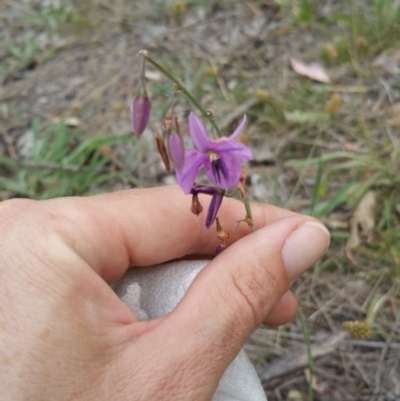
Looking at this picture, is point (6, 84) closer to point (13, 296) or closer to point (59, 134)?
point (59, 134)

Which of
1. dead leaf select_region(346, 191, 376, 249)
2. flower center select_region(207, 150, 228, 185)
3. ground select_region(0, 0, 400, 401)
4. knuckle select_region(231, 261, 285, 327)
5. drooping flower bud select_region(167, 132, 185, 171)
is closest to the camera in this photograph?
drooping flower bud select_region(167, 132, 185, 171)

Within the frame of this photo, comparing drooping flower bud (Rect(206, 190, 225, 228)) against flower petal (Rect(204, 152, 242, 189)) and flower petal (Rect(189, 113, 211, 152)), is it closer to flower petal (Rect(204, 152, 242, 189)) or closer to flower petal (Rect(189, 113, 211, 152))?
flower petal (Rect(204, 152, 242, 189))

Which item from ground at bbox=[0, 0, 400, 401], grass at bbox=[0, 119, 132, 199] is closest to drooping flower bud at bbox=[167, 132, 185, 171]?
ground at bbox=[0, 0, 400, 401]

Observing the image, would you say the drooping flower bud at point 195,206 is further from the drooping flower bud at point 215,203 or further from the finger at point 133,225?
the finger at point 133,225

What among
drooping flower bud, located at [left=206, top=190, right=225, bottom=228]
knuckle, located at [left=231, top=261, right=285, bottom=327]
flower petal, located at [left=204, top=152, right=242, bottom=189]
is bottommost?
knuckle, located at [left=231, top=261, right=285, bottom=327]

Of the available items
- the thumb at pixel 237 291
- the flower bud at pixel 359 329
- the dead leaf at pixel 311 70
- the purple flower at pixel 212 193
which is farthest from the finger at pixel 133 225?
the dead leaf at pixel 311 70
